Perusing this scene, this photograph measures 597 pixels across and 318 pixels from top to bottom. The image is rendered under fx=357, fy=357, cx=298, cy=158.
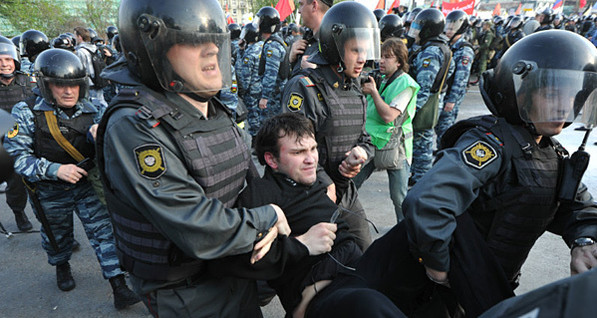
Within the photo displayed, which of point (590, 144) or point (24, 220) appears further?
point (590, 144)

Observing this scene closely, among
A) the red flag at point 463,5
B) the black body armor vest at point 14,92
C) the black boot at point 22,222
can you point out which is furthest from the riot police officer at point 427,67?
the red flag at point 463,5

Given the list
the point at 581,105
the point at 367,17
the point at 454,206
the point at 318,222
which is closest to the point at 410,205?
the point at 454,206

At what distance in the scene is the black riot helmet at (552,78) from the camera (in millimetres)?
1401

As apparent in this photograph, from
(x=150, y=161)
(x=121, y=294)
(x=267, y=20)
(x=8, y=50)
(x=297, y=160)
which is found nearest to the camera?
(x=150, y=161)

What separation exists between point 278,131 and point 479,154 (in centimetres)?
89

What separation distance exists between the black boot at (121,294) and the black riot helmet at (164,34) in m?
2.00

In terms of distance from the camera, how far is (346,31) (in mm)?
2398

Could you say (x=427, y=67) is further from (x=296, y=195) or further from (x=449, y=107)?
(x=296, y=195)

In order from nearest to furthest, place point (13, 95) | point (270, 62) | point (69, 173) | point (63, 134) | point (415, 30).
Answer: point (69, 173) → point (63, 134) → point (13, 95) → point (415, 30) → point (270, 62)

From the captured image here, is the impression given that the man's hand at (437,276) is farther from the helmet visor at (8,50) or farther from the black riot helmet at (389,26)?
the black riot helmet at (389,26)

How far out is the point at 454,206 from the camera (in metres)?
1.30

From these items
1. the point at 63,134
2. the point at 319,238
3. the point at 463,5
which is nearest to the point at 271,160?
the point at 319,238

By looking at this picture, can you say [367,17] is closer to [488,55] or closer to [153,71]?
[153,71]

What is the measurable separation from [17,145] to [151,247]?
1.96 meters
